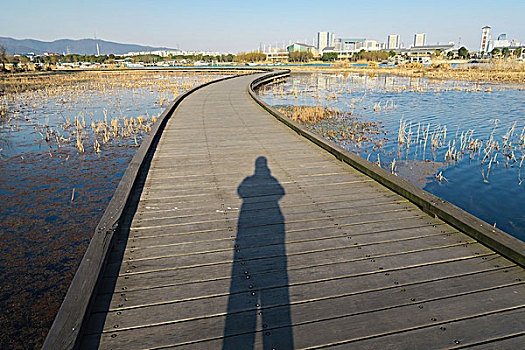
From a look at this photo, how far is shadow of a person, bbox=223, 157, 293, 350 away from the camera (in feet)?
7.58

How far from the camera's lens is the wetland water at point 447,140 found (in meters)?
7.04

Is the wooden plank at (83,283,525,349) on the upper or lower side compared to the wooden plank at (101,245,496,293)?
lower

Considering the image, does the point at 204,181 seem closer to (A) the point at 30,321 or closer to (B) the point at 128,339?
(A) the point at 30,321

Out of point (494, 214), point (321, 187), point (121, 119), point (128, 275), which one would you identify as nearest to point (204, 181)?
point (321, 187)

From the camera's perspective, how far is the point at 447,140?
436 inches

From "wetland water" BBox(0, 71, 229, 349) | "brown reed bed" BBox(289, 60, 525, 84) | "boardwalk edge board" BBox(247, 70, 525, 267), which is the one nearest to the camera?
"boardwalk edge board" BBox(247, 70, 525, 267)

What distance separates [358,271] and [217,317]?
53.3 inches

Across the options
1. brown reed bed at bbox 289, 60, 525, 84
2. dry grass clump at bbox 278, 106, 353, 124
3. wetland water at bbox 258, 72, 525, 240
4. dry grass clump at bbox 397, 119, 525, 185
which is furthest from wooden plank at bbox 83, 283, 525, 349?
brown reed bed at bbox 289, 60, 525, 84

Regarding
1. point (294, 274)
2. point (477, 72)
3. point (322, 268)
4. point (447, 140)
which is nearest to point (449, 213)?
point (322, 268)

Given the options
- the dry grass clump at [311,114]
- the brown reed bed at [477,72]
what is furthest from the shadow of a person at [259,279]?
the brown reed bed at [477,72]

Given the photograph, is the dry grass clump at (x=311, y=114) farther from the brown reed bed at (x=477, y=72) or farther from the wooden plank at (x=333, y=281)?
the brown reed bed at (x=477, y=72)

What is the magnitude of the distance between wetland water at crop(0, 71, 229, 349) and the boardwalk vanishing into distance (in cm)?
147

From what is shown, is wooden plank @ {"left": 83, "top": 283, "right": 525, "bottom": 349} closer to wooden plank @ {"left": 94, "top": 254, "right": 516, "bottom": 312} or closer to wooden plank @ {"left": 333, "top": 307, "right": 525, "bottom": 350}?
wooden plank @ {"left": 333, "top": 307, "right": 525, "bottom": 350}

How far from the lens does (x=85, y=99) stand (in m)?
20.4
